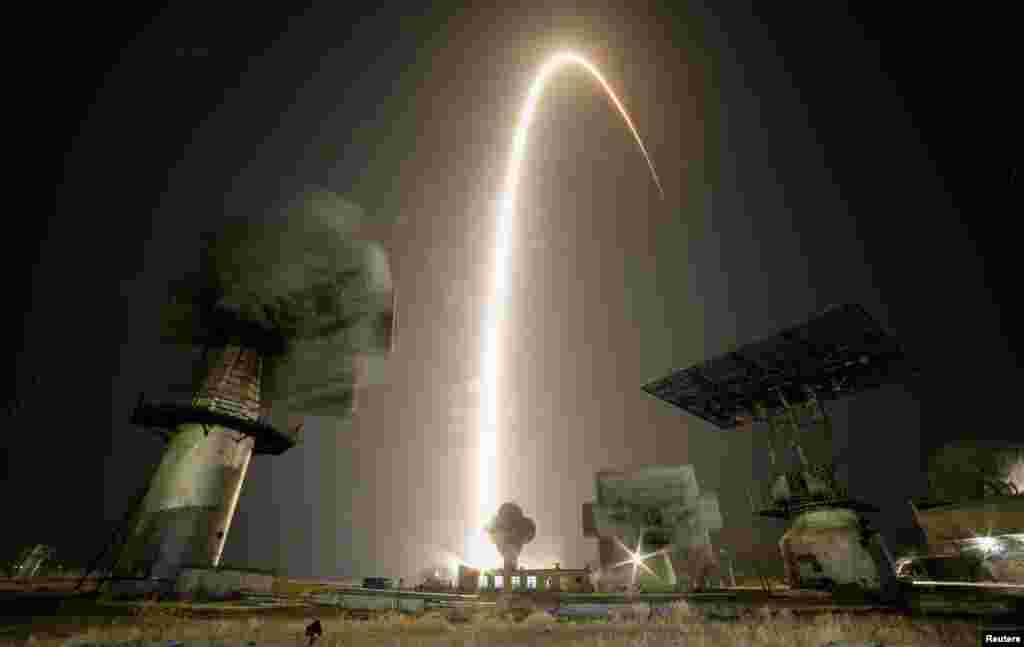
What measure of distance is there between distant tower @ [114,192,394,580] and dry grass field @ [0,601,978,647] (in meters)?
7.53

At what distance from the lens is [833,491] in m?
24.3

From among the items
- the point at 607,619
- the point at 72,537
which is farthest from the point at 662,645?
the point at 72,537

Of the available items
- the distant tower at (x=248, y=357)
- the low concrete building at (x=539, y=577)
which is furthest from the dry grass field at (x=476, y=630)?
the low concrete building at (x=539, y=577)

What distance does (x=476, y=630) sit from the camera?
8516mm

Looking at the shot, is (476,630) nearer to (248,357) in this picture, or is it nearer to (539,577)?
(248,357)

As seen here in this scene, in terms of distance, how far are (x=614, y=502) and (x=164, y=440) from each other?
107ft

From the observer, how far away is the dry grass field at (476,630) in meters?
6.61

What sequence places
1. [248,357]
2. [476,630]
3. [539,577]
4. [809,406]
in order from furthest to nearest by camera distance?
[539,577] → [809,406] → [248,357] → [476,630]

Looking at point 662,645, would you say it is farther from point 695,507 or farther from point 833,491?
point 695,507

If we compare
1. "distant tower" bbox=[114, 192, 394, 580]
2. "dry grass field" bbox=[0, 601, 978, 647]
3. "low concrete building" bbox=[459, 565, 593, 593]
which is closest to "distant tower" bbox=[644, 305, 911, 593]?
"dry grass field" bbox=[0, 601, 978, 647]

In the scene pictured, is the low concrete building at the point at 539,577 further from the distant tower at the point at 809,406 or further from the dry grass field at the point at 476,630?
the dry grass field at the point at 476,630

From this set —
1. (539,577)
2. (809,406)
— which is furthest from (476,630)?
(539,577)

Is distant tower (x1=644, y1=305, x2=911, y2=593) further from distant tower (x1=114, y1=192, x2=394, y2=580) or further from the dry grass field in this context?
distant tower (x1=114, y1=192, x2=394, y2=580)

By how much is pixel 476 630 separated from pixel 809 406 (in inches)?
1048
